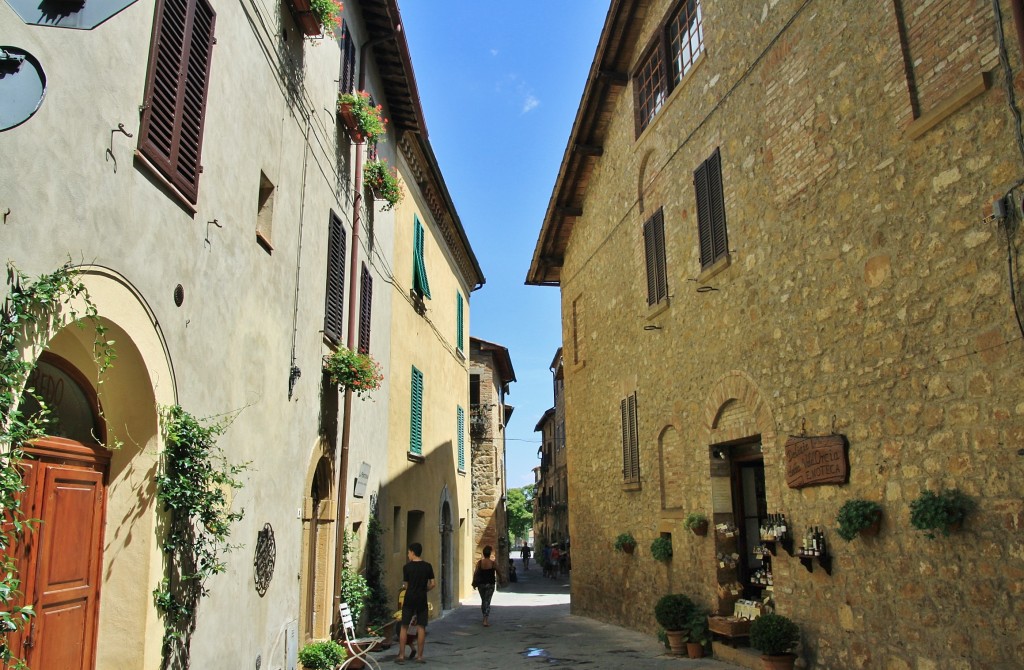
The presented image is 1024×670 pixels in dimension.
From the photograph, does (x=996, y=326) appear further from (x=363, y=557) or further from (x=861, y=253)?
(x=363, y=557)

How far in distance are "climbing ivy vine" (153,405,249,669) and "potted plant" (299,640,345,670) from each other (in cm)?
273

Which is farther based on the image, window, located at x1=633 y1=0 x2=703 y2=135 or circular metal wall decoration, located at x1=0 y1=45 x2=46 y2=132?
window, located at x1=633 y1=0 x2=703 y2=135

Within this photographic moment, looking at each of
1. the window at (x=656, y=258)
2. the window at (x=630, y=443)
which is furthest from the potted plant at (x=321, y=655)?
the window at (x=656, y=258)

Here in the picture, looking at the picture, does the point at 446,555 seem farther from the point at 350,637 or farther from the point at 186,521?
the point at 186,521

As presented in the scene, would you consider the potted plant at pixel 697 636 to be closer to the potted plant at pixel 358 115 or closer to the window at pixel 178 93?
the window at pixel 178 93

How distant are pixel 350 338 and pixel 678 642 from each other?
19.0 feet

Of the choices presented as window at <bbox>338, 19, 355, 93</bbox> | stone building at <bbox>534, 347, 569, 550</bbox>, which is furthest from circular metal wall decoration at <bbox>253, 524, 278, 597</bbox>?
stone building at <bbox>534, 347, 569, 550</bbox>

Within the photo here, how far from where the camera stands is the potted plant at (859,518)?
21.9 ft

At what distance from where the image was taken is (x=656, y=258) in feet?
39.6

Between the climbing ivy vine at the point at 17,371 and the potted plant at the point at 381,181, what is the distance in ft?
25.2

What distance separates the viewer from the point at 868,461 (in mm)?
6867

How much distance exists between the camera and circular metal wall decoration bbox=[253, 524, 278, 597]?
7.23 metres

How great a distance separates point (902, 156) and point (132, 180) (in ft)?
19.5

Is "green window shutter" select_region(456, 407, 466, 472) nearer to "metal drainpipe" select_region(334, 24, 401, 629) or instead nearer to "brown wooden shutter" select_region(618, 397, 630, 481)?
"brown wooden shutter" select_region(618, 397, 630, 481)
